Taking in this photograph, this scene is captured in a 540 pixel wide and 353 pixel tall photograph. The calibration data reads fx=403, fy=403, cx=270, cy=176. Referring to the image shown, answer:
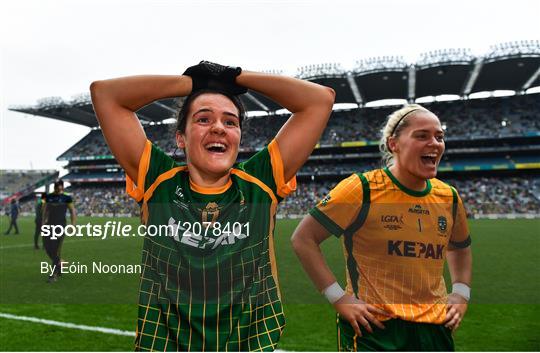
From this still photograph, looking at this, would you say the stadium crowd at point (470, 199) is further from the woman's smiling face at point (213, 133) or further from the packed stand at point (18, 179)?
the woman's smiling face at point (213, 133)

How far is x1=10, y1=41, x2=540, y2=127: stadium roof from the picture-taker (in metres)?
34.2

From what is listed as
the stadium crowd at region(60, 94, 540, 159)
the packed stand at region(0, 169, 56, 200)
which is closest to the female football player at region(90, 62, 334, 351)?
the stadium crowd at region(60, 94, 540, 159)

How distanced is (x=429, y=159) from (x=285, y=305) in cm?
500

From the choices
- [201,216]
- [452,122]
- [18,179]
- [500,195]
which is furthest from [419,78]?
[18,179]

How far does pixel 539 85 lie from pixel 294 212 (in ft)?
96.8

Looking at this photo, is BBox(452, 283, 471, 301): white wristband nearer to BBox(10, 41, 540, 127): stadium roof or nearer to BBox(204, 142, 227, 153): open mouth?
BBox(204, 142, 227, 153): open mouth

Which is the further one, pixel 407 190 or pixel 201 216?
pixel 407 190

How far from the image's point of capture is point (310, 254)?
7.78 feet

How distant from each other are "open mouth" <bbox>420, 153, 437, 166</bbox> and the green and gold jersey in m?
0.99

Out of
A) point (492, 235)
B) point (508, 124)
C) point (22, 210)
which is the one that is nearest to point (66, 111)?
point (22, 210)

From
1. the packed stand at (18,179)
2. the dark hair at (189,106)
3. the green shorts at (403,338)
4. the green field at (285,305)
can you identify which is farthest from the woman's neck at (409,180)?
the packed stand at (18,179)

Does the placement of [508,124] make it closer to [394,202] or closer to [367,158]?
[367,158]

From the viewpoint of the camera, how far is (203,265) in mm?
1836

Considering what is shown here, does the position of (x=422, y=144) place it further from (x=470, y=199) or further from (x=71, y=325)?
(x=470, y=199)
